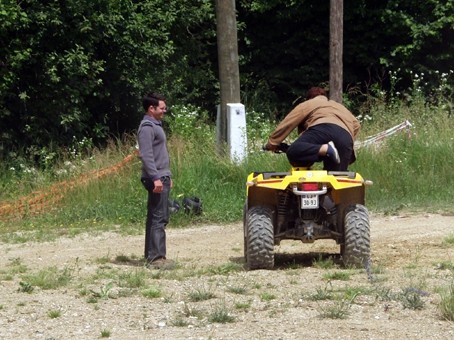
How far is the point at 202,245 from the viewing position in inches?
510

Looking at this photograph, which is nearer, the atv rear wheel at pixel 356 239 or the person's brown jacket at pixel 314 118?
the atv rear wheel at pixel 356 239

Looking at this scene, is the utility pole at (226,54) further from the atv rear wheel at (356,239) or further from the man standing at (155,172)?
the atv rear wheel at (356,239)

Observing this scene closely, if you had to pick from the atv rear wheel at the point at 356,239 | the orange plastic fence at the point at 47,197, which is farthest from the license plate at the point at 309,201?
the orange plastic fence at the point at 47,197

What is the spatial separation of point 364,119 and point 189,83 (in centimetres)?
548

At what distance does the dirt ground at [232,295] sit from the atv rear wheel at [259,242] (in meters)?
0.14

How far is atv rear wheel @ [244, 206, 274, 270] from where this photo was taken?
1040 centimetres

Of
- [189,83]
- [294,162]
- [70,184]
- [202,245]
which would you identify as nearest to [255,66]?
[189,83]

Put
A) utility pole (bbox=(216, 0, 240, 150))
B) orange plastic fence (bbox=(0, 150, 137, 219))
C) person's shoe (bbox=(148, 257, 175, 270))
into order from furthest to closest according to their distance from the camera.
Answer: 1. utility pole (bbox=(216, 0, 240, 150))
2. orange plastic fence (bbox=(0, 150, 137, 219))
3. person's shoe (bbox=(148, 257, 175, 270))

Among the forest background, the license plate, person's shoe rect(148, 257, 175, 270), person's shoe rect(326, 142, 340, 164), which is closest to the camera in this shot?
the license plate

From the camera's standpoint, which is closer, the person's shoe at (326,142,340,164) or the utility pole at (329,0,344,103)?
the person's shoe at (326,142,340,164)

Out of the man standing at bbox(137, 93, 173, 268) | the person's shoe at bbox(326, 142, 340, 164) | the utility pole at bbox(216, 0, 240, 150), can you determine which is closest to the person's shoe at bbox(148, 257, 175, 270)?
the man standing at bbox(137, 93, 173, 268)

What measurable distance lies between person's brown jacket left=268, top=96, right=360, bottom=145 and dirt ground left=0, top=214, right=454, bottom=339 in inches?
51.6

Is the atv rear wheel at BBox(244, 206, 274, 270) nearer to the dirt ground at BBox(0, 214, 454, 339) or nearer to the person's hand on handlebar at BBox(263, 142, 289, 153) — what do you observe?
the dirt ground at BBox(0, 214, 454, 339)

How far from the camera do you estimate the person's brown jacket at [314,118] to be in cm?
1084
